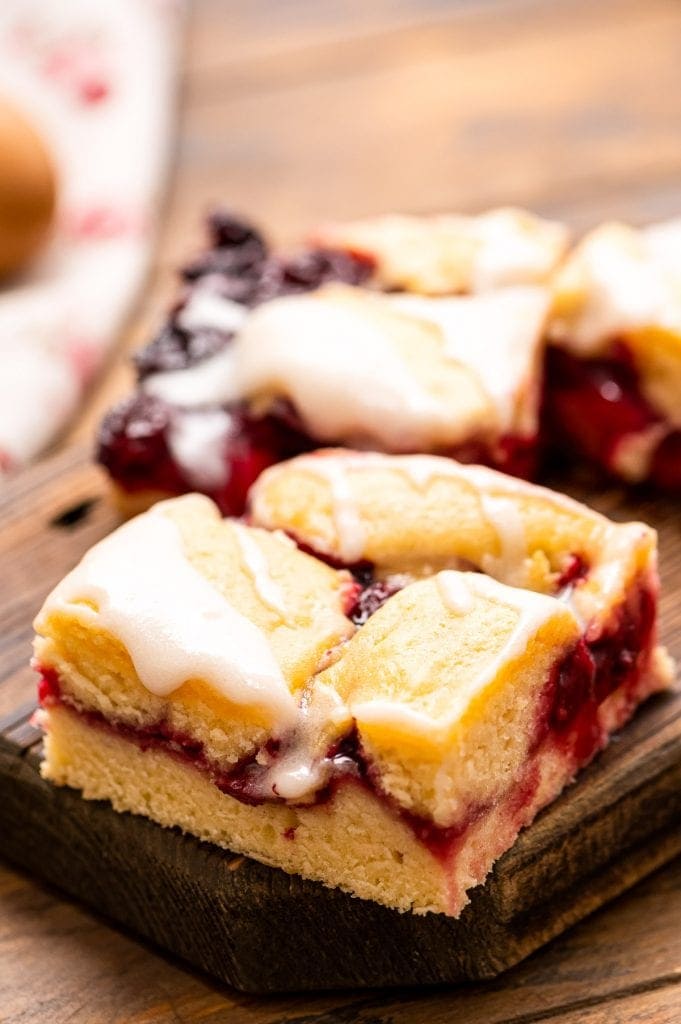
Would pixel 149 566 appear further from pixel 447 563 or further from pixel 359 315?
pixel 359 315

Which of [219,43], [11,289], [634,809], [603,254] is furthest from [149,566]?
[219,43]

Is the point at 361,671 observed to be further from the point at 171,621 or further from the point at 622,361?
the point at 622,361

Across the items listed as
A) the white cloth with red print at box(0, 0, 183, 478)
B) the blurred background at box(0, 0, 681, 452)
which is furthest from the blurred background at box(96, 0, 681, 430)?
the white cloth with red print at box(0, 0, 183, 478)

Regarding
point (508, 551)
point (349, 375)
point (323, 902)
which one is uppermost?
point (349, 375)

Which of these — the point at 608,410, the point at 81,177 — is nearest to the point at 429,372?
the point at 608,410

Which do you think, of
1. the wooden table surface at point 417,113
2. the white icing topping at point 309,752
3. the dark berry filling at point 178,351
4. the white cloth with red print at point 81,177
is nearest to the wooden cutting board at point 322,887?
the white icing topping at point 309,752

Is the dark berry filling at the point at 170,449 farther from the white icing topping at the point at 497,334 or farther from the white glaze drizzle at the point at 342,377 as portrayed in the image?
the white icing topping at the point at 497,334
